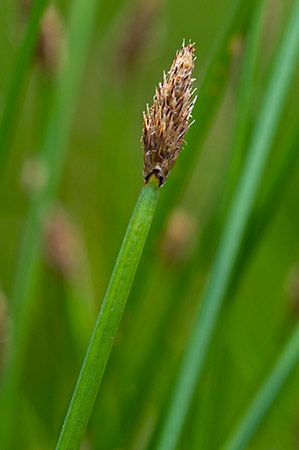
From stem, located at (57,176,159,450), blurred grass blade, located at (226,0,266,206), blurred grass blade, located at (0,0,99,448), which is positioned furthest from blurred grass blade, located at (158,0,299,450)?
blurred grass blade, located at (0,0,99,448)

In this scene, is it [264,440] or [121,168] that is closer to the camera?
[264,440]

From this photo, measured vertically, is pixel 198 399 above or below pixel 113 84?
below

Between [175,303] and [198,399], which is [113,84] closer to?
[175,303]

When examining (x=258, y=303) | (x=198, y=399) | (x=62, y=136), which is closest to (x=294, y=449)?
(x=198, y=399)

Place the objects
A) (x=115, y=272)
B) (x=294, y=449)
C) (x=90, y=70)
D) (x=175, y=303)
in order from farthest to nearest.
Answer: (x=90, y=70)
(x=294, y=449)
(x=175, y=303)
(x=115, y=272)


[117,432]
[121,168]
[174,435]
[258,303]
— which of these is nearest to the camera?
[174,435]

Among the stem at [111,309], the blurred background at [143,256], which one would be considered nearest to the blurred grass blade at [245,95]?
the blurred background at [143,256]

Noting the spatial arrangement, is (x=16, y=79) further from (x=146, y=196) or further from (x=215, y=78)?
(x=146, y=196)
